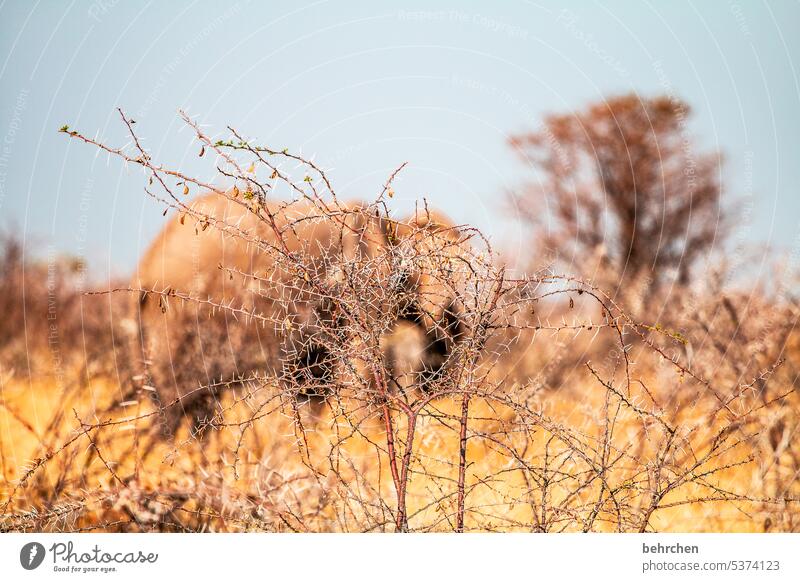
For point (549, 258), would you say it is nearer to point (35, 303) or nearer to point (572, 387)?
point (572, 387)

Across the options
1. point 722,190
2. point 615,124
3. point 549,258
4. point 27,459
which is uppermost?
point 615,124

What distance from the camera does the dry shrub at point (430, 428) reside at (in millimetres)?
1737

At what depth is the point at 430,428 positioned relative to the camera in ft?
7.86

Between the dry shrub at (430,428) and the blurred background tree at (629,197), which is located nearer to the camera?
the dry shrub at (430,428)

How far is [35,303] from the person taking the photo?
10.1 feet

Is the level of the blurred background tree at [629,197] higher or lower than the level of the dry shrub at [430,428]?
higher

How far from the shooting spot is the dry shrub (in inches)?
68.4

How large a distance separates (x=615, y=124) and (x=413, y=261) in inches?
87.5

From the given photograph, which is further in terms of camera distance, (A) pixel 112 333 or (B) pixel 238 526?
(A) pixel 112 333

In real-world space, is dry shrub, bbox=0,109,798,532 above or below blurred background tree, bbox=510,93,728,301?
below

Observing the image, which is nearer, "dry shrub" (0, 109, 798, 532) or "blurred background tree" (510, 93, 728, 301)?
"dry shrub" (0, 109, 798, 532)
